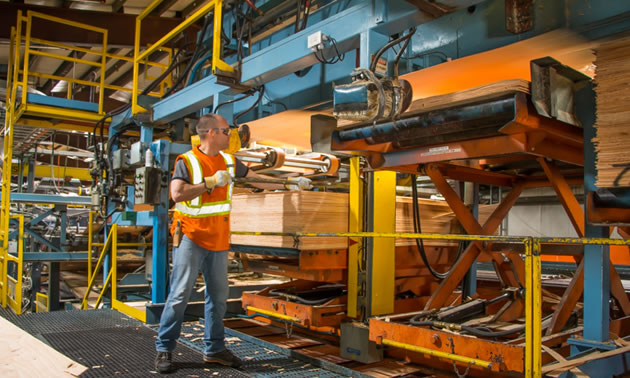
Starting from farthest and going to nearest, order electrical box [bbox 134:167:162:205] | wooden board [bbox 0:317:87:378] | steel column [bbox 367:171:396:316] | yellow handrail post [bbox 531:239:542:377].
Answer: electrical box [bbox 134:167:162:205] < steel column [bbox 367:171:396:316] < yellow handrail post [bbox 531:239:542:377] < wooden board [bbox 0:317:87:378]

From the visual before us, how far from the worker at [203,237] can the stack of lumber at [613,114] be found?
2.81 m

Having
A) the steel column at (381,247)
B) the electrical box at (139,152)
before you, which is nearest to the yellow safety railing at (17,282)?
the electrical box at (139,152)

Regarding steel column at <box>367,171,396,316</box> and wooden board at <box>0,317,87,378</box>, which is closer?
wooden board at <box>0,317,87,378</box>

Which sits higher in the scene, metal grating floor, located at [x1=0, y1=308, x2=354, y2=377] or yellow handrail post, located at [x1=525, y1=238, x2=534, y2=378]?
yellow handrail post, located at [x1=525, y1=238, x2=534, y2=378]

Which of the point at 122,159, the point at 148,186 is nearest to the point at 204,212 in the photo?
the point at 148,186

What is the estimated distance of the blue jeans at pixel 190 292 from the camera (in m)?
4.21

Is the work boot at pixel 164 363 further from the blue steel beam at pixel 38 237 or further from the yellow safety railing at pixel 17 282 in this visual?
the blue steel beam at pixel 38 237

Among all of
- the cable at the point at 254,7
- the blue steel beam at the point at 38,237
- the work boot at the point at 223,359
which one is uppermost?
the cable at the point at 254,7

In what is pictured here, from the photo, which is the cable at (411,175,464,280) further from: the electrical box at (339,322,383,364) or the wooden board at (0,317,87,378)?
the wooden board at (0,317,87,378)

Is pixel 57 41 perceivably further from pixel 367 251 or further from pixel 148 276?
pixel 367 251

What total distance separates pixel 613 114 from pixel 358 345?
2.85m

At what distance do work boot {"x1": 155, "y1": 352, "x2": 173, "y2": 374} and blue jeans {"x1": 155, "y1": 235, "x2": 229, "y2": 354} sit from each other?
0.13ft

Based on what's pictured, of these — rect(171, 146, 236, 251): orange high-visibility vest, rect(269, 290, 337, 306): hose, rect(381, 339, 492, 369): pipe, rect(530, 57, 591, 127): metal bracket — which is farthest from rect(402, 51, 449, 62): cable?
rect(269, 290, 337, 306): hose

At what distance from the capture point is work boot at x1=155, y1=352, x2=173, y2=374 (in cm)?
410
